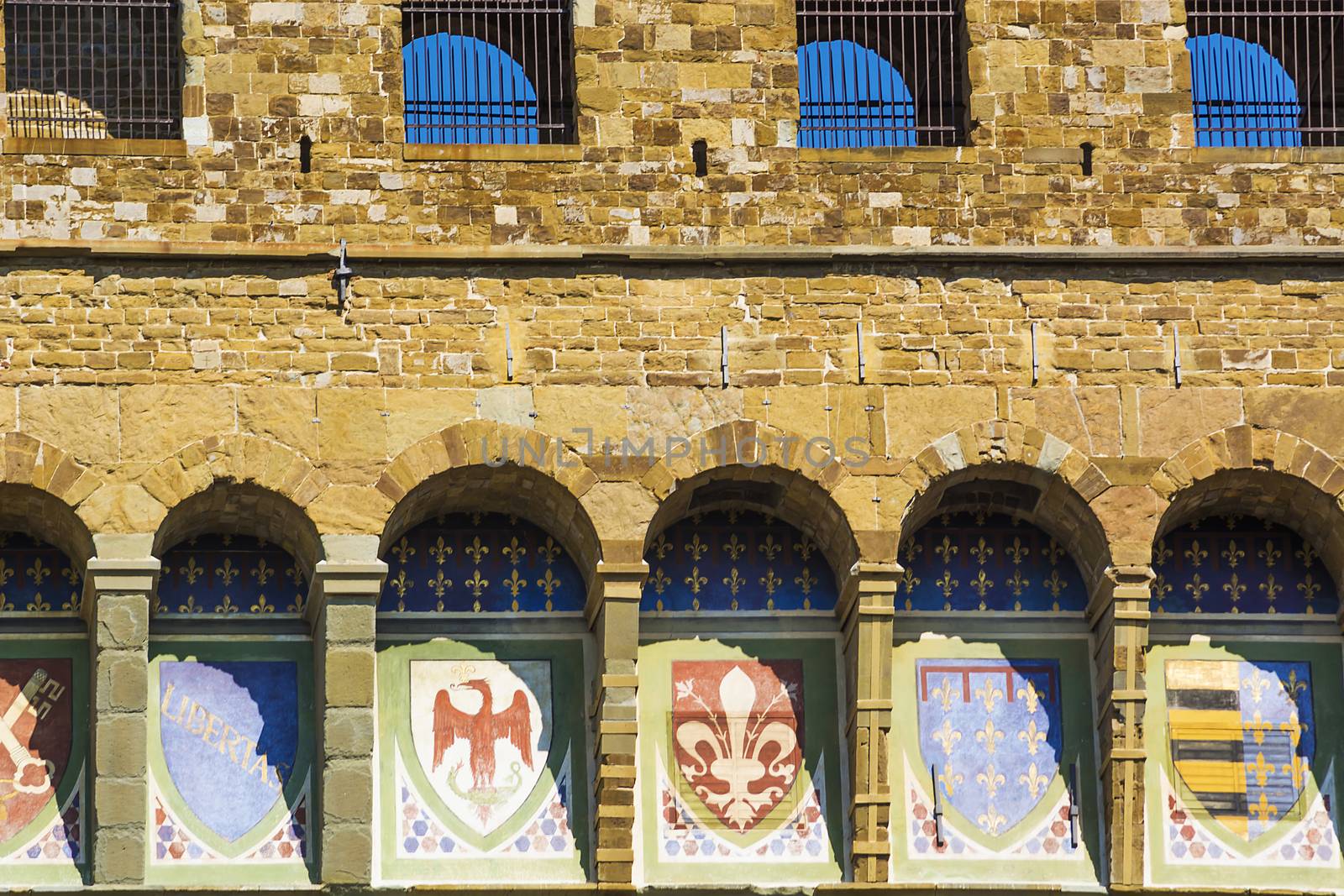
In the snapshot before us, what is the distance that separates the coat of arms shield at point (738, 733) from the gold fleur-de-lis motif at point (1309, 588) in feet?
11.2

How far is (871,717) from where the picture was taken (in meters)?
24.0

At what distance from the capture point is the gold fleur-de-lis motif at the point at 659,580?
24.6m

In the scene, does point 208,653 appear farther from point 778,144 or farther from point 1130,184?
point 1130,184

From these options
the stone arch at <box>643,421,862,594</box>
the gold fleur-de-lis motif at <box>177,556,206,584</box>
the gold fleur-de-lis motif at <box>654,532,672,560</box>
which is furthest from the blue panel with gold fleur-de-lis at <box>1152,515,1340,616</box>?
the gold fleur-de-lis motif at <box>177,556,206,584</box>

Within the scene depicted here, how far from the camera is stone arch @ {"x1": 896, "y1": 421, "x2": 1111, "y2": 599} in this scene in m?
24.2

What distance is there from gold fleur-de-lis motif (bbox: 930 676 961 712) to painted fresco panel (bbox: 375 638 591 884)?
7.60 ft

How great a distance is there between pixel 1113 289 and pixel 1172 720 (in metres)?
2.86

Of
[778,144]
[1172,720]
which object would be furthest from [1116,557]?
[778,144]

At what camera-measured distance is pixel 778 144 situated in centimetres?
2492

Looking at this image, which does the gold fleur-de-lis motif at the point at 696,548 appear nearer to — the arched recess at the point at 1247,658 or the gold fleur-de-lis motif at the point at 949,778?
the gold fleur-de-lis motif at the point at 949,778

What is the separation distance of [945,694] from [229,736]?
4.65m

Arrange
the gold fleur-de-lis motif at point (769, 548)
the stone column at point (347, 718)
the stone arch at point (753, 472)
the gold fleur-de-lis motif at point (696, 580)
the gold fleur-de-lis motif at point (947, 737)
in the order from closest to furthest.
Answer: the stone column at point (347, 718), the stone arch at point (753, 472), the gold fleur-de-lis motif at point (947, 737), the gold fleur-de-lis motif at point (696, 580), the gold fleur-de-lis motif at point (769, 548)

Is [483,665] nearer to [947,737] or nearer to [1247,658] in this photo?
[947,737]

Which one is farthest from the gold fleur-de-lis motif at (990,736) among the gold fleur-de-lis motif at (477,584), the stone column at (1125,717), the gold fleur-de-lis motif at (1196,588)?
Answer: the gold fleur-de-lis motif at (477,584)
